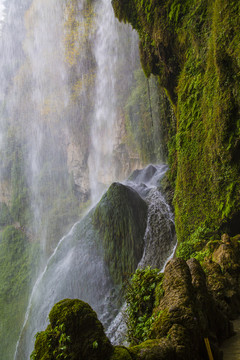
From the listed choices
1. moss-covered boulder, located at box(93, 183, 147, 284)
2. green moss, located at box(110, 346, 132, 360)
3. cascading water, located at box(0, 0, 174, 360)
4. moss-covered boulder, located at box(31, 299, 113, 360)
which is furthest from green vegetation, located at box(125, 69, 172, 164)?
green moss, located at box(110, 346, 132, 360)

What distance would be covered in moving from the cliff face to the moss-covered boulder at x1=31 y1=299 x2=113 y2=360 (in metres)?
A: 3.56

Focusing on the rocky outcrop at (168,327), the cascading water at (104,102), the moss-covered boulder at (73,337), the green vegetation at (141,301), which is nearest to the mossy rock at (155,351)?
the rocky outcrop at (168,327)

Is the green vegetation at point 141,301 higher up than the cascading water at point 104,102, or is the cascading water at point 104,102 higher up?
the cascading water at point 104,102

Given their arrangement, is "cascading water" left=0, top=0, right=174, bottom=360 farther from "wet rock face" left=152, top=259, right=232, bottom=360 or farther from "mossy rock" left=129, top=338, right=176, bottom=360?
"mossy rock" left=129, top=338, right=176, bottom=360

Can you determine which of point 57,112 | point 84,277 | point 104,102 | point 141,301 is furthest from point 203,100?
point 57,112

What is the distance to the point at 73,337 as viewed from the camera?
78.0 inches

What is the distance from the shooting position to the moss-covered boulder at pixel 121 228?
26.1 feet

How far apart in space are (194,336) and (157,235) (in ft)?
19.7

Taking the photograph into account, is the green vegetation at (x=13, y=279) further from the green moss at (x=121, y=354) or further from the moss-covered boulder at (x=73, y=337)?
the green moss at (x=121, y=354)

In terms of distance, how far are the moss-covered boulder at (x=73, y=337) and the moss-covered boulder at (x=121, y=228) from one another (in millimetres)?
5818

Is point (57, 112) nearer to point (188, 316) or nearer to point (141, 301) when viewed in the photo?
point (141, 301)

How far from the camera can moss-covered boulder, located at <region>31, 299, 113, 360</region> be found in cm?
192

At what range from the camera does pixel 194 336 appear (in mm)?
2105

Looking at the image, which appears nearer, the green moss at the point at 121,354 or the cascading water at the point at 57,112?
the green moss at the point at 121,354
